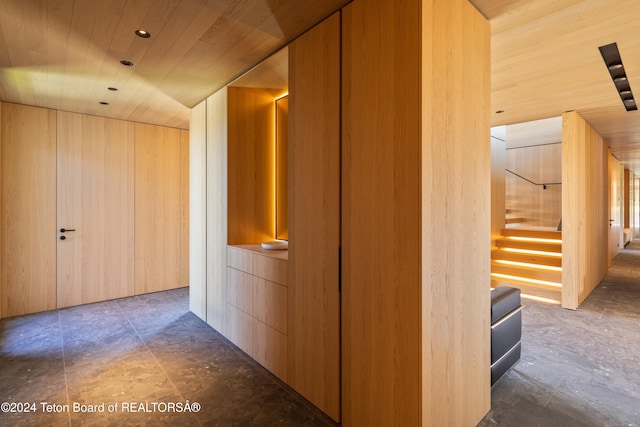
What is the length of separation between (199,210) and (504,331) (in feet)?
11.7

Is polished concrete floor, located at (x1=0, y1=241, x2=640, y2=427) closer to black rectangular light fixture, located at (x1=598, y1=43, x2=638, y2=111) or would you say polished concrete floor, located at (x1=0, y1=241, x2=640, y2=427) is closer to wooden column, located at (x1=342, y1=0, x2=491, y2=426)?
wooden column, located at (x1=342, y1=0, x2=491, y2=426)

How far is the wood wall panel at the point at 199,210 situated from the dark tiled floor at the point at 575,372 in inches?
130

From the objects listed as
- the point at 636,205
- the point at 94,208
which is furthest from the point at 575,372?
the point at 636,205

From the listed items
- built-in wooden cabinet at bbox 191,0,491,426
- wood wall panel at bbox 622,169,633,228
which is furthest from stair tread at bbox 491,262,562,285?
wood wall panel at bbox 622,169,633,228

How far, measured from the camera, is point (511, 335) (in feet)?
8.91

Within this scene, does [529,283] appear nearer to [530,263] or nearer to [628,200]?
[530,263]

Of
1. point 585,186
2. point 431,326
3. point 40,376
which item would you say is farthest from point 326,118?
point 585,186

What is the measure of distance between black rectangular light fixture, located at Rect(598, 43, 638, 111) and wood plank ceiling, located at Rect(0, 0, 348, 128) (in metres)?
2.46

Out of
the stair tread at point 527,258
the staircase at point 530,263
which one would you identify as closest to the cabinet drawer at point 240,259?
the staircase at point 530,263

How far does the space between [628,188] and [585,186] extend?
410 inches

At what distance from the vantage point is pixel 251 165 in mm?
3592

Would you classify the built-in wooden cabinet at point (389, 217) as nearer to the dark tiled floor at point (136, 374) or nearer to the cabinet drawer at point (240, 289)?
the dark tiled floor at point (136, 374)

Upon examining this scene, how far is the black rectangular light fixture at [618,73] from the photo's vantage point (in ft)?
9.07

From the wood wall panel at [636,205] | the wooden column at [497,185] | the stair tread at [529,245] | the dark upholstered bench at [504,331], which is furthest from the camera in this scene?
the wood wall panel at [636,205]
